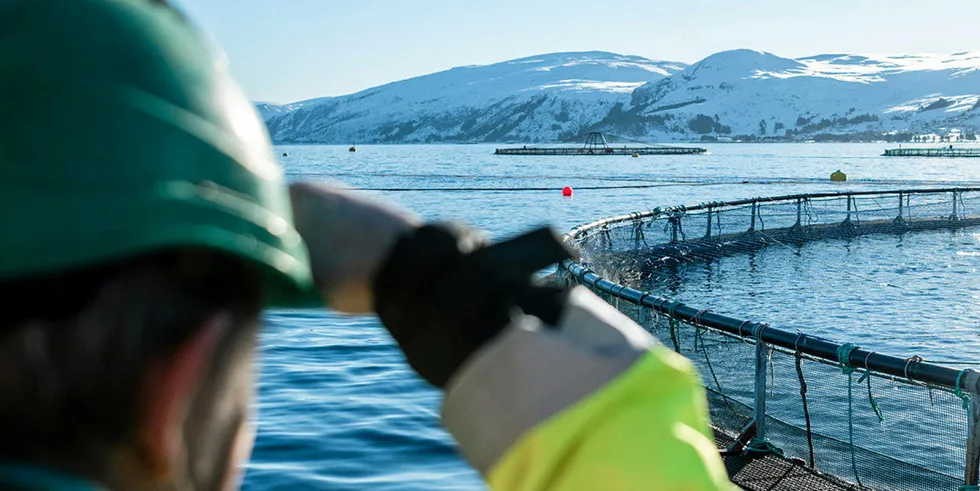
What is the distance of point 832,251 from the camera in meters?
35.2

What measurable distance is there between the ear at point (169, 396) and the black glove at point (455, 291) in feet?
0.89

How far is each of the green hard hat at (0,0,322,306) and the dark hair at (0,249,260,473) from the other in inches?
0.9

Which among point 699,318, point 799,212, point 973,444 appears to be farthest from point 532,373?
point 799,212

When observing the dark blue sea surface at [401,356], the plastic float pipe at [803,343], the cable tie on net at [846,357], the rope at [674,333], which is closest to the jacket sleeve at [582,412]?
the dark blue sea surface at [401,356]

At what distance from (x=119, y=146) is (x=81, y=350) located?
6.0 inches

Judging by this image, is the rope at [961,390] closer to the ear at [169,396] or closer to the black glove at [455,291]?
the black glove at [455,291]

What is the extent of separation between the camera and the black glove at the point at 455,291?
1.04 meters

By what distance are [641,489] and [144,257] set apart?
0.50 meters

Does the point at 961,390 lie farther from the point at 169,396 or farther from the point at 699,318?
the point at 169,396

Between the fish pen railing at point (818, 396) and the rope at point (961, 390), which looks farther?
the fish pen railing at point (818, 396)

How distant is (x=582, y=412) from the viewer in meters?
0.99

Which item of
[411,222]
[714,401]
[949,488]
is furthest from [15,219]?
[714,401]

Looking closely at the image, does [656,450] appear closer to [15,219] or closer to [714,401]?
[15,219]

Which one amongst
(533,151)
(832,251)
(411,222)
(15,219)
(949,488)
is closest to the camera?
(15,219)
